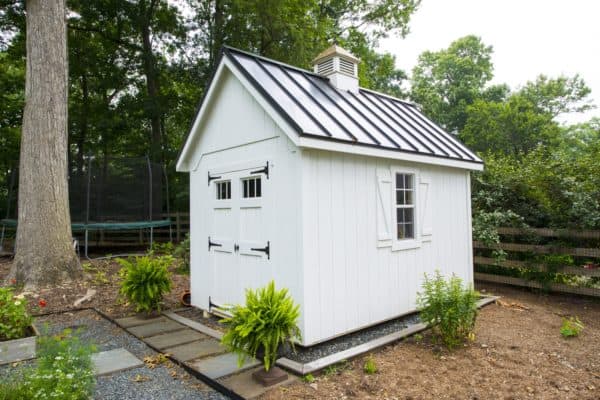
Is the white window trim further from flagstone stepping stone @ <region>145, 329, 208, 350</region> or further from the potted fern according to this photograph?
flagstone stepping stone @ <region>145, 329, 208, 350</region>

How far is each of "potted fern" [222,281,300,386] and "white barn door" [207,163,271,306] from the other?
1.23 metres

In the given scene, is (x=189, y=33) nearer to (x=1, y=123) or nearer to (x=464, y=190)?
(x=1, y=123)

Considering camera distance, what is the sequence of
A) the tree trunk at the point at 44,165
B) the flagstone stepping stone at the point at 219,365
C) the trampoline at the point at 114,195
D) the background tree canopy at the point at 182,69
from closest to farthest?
the flagstone stepping stone at the point at 219,365
the tree trunk at the point at 44,165
the background tree canopy at the point at 182,69
the trampoline at the point at 114,195

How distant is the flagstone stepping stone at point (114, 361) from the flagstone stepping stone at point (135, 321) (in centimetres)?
97

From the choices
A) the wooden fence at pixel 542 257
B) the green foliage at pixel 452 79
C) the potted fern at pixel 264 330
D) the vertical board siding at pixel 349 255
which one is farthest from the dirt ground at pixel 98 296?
the green foliage at pixel 452 79

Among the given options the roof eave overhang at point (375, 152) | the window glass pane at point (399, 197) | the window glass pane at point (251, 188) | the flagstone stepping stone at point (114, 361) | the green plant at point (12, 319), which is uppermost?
the roof eave overhang at point (375, 152)

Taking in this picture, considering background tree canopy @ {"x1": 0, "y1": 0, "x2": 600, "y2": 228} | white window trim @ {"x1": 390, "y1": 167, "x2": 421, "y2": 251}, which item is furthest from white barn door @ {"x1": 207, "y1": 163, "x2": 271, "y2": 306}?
background tree canopy @ {"x1": 0, "y1": 0, "x2": 600, "y2": 228}

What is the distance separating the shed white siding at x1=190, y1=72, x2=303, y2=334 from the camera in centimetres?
446

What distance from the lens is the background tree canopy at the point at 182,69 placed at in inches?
319

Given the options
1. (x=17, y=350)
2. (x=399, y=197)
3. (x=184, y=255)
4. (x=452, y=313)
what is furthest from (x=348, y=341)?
(x=184, y=255)

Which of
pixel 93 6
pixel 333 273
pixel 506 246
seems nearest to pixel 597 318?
pixel 506 246

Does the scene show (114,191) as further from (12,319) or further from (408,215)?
(408,215)

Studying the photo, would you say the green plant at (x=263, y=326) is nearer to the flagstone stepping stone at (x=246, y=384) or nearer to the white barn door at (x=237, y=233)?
the flagstone stepping stone at (x=246, y=384)

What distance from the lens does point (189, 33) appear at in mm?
15898
